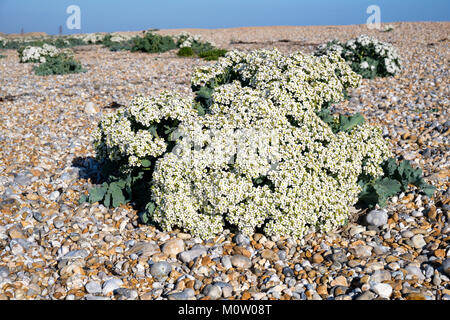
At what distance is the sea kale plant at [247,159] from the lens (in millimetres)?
4457

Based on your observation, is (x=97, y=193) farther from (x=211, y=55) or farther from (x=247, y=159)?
(x=211, y=55)

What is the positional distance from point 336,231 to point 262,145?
1510 mm

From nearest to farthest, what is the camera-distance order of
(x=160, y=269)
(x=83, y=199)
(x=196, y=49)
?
(x=160, y=269) → (x=83, y=199) → (x=196, y=49)

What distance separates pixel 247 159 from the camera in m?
4.37

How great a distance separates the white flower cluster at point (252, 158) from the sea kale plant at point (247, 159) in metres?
0.01

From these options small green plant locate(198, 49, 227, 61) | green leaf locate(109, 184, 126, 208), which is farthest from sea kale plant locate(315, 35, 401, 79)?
green leaf locate(109, 184, 126, 208)

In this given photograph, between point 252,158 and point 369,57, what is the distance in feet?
30.9

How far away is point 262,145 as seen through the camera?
449 cm

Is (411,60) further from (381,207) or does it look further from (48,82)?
(48,82)

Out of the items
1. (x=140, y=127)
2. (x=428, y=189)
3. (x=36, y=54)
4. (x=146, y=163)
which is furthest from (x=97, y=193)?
(x=36, y=54)

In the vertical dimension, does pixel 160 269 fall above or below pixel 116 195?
below

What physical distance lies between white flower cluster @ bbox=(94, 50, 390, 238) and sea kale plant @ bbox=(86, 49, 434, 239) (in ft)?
0.04

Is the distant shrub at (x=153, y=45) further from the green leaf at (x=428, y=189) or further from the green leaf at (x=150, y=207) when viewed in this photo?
the green leaf at (x=428, y=189)
